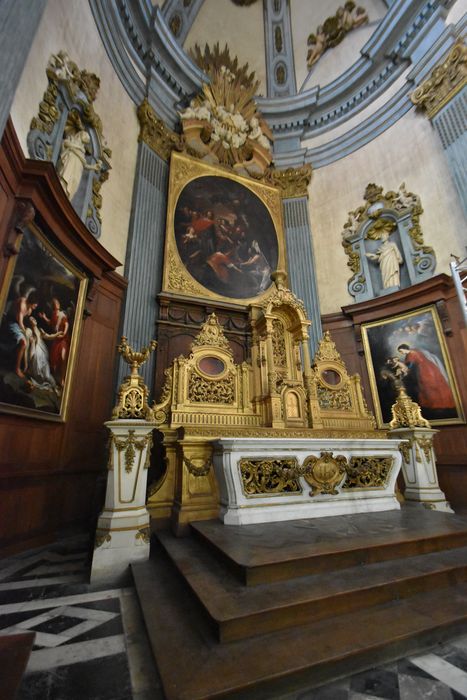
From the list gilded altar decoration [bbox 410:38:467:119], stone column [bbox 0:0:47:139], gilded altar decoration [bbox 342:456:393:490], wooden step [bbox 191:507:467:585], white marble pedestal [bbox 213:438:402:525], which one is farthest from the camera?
gilded altar decoration [bbox 410:38:467:119]

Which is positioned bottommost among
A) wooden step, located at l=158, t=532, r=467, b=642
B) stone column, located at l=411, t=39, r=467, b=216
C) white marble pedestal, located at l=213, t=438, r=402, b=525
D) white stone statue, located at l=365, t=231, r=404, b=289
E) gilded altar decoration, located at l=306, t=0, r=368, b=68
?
wooden step, located at l=158, t=532, r=467, b=642

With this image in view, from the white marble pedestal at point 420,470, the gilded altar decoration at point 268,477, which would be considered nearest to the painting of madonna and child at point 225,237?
the white marble pedestal at point 420,470

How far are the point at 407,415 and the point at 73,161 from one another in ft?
23.3

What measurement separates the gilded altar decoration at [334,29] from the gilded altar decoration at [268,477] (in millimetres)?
15416

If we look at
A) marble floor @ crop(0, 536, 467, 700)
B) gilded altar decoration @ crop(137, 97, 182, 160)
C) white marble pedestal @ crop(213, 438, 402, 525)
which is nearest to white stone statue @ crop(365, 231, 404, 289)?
white marble pedestal @ crop(213, 438, 402, 525)

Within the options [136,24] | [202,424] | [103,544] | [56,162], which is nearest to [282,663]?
[103,544]

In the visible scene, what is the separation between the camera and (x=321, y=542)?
8.71ft

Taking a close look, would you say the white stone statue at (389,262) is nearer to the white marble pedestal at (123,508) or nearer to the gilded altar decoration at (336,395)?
the gilded altar decoration at (336,395)

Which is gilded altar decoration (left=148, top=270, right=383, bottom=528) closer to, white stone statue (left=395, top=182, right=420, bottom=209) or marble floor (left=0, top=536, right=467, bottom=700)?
marble floor (left=0, top=536, right=467, bottom=700)

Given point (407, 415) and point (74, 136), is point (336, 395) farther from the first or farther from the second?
point (74, 136)

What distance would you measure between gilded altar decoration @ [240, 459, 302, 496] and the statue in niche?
526 centimetres

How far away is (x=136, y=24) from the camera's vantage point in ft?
26.6

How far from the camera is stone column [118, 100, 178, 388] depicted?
21.1ft

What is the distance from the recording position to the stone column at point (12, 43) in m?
2.19
